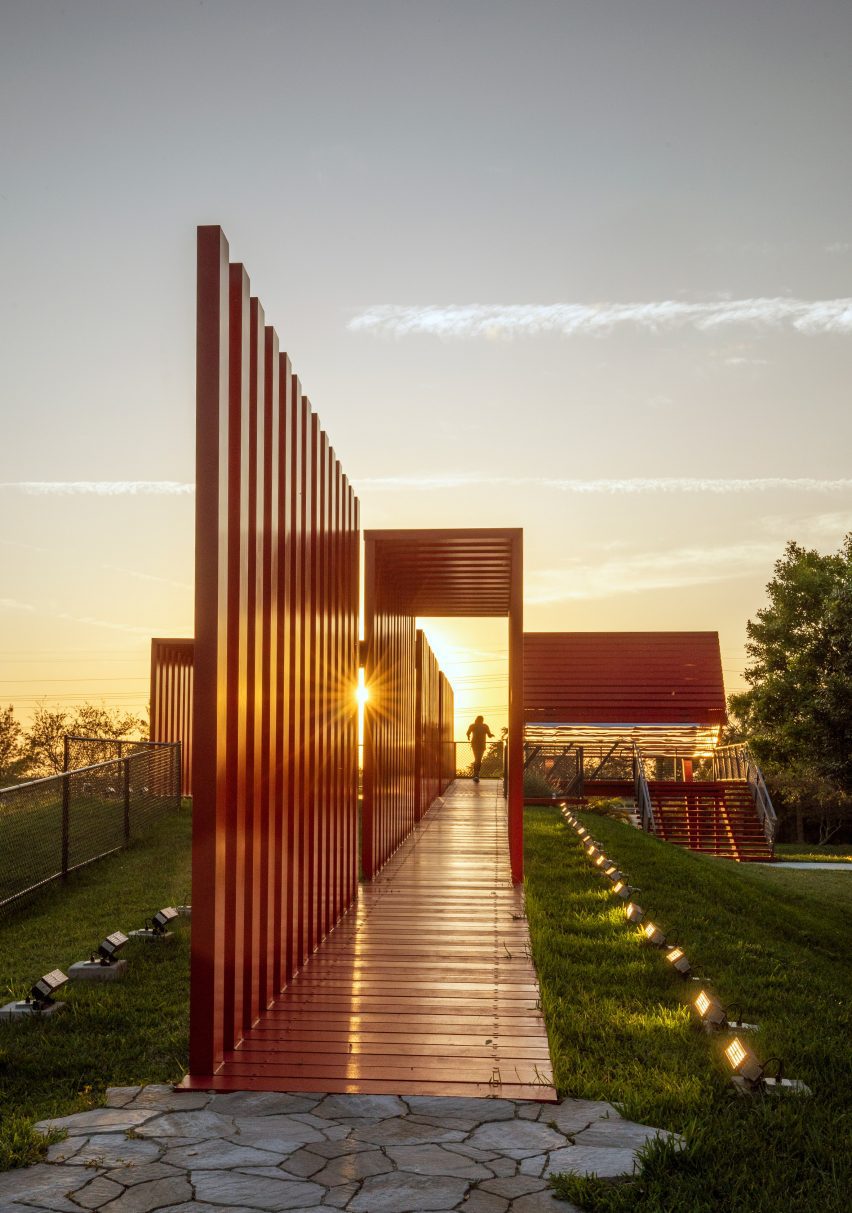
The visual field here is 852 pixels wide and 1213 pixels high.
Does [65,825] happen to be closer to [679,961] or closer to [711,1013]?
[679,961]

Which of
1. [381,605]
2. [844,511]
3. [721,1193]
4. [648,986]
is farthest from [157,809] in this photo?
[844,511]

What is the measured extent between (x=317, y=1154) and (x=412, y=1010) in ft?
6.86

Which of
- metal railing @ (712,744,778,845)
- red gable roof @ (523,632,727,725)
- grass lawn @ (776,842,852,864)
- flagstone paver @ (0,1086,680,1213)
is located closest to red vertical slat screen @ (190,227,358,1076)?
flagstone paver @ (0,1086,680,1213)

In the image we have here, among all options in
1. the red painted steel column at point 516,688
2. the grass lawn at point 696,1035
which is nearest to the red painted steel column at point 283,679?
the grass lawn at point 696,1035

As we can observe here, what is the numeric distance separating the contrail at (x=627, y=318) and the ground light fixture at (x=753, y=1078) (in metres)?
7.77

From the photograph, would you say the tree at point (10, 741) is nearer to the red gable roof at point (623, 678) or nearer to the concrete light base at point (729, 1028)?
the red gable roof at point (623, 678)

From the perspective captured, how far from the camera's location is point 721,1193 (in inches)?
134

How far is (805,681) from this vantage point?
2348cm

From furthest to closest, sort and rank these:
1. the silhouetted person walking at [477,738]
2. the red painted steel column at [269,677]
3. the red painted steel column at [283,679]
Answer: the silhouetted person walking at [477,738]
the red painted steel column at [283,679]
the red painted steel column at [269,677]

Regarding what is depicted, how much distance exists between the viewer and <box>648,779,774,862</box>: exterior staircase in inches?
933

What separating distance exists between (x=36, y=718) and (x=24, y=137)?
111 feet

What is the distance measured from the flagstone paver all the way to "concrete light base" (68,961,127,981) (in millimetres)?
2282

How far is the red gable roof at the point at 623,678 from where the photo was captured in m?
30.0

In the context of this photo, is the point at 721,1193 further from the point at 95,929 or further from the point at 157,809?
the point at 157,809
